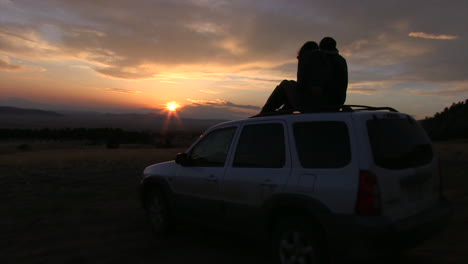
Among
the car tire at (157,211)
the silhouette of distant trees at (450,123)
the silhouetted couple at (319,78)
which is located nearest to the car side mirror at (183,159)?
the car tire at (157,211)

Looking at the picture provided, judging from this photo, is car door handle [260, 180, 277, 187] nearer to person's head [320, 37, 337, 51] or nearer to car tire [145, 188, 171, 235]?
car tire [145, 188, 171, 235]

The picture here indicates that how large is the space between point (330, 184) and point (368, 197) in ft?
1.25

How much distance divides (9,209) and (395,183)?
7.99m

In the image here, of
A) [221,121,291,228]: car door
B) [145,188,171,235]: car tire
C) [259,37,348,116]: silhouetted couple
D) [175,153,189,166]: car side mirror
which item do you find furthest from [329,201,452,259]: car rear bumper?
[145,188,171,235]: car tire

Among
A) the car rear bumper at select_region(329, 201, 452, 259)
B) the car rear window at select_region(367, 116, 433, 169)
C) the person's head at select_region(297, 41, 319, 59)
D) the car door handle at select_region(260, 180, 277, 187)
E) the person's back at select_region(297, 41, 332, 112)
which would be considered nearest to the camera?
the car rear bumper at select_region(329, 201, 452, 259)

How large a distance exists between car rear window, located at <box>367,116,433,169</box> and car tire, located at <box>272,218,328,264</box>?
976mm

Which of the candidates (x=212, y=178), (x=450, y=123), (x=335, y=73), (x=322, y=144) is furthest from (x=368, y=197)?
(x=450, y=123)

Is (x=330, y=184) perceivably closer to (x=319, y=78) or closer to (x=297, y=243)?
(x=297, y=243)

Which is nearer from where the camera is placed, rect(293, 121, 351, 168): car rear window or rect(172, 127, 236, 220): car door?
rect(293, 121, 351, 168): car rear window

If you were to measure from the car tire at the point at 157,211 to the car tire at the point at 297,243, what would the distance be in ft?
7.91

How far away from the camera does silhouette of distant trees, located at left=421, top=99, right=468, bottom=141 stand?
42.4 metres

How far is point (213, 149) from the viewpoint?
5672 mm

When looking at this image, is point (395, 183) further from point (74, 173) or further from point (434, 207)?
point (74, 173)

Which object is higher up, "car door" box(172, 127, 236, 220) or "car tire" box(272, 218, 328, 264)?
"car door" box(172, 127, 236, 220)
